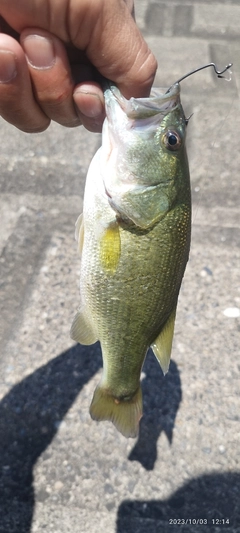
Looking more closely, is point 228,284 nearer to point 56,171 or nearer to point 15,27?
point 56,171

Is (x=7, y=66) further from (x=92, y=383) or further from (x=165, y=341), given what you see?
(x=92, y=383)

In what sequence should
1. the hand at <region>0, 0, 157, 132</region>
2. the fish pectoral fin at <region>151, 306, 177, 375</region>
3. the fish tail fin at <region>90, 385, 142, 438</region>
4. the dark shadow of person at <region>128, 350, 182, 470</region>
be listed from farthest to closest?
the dark shadow of person at <region>128, 350, 182, 470</region> → the fish tail fin at <region>90, 385, 142, 438</region> → the fish pectoral fin at <region>151, 306, 177, 375</region> → the hand at <region>0, 0, 157, 132</region>

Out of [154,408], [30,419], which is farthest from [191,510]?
[30,419]

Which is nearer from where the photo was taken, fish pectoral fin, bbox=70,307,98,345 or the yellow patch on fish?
the yellow patch on fish

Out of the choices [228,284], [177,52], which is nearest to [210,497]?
[228,284]

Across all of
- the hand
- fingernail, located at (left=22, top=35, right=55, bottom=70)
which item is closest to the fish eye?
the hand

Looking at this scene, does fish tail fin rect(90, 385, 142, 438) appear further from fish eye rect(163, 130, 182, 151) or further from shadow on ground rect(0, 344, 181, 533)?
fish eye rect(163, 130, 182, 151)

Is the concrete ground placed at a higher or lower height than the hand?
lower
